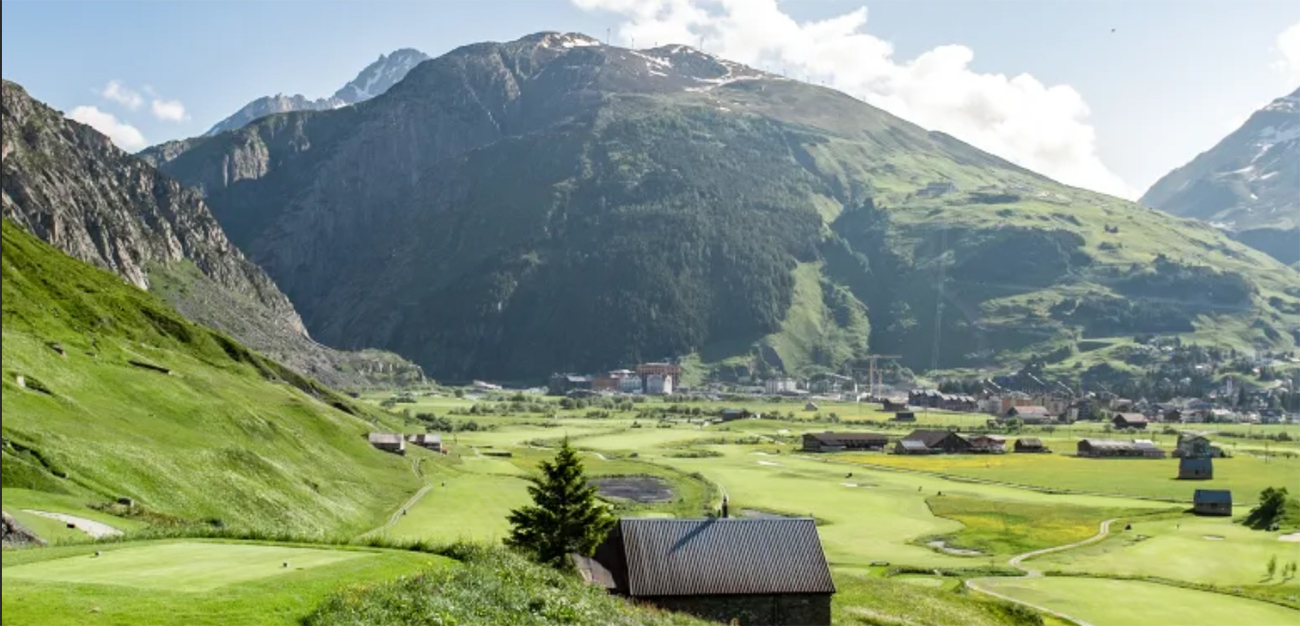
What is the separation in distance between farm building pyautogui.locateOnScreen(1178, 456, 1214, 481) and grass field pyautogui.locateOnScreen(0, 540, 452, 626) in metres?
130

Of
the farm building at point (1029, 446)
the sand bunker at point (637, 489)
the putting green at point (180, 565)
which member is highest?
the putting green at point (180, 565)

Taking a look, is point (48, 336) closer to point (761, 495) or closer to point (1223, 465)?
point (761, 495)

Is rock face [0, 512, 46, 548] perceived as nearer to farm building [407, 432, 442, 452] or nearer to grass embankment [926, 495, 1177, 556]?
grass embankment [926, 495, 1177, 556]

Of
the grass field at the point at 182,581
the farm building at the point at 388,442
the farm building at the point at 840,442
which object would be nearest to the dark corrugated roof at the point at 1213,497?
the farm building at the point at 840,442

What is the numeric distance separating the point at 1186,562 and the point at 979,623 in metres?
36.5

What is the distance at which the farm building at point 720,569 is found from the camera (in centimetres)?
4688

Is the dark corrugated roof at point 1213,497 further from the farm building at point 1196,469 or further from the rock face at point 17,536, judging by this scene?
the rock face at point 17,536

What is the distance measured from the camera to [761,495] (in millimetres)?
116500

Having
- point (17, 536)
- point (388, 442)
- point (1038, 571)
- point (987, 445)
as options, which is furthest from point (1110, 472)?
point (17, 536)

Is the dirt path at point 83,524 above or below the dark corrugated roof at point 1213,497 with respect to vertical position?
above

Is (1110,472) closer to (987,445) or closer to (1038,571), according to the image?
(987,445)

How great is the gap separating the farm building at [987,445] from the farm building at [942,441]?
1.19 metres

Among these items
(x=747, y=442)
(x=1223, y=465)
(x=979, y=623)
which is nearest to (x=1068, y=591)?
(x=979, y=623)

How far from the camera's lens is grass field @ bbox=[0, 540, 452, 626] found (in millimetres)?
22906
